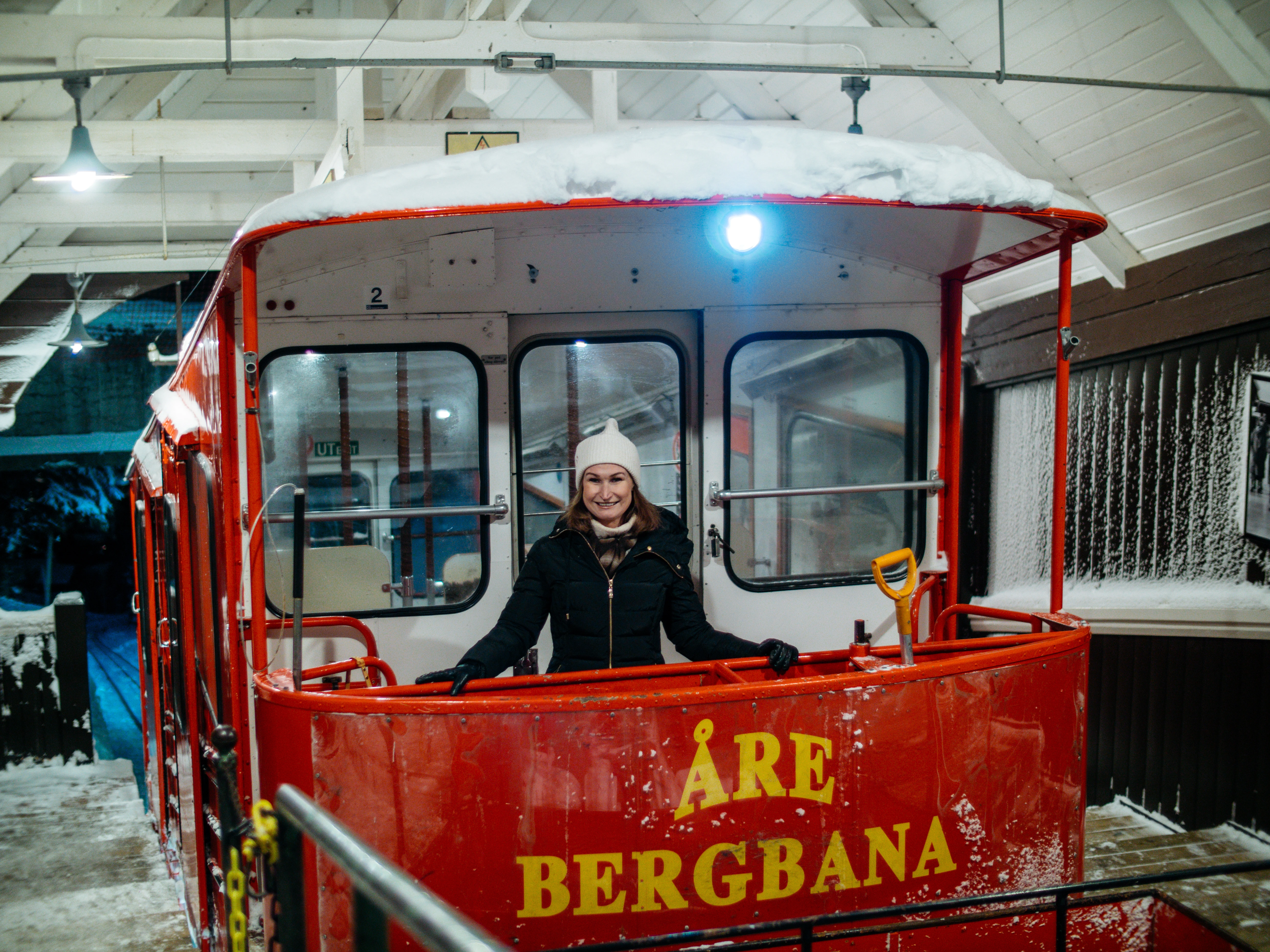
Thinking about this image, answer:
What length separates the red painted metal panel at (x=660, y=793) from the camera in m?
2.61

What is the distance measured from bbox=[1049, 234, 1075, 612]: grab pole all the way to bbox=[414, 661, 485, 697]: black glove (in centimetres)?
193

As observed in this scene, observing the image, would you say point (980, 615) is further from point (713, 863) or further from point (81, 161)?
point (81, 161)

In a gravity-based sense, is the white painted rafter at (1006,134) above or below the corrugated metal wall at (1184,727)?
above

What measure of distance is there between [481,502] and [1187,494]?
Result: 14.7 feet

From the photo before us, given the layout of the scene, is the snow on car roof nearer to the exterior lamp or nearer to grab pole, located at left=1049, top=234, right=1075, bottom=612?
grab pole, located at left=1049, top=234, right=1075, bottom=612

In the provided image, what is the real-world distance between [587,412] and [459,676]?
72.3 inches

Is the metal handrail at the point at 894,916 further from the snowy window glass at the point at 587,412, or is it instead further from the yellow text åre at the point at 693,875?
the snowy window glass at the point at 587,412

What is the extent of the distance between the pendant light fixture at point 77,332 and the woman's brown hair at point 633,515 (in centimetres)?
965

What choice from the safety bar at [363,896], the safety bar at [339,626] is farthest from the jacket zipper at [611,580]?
the safety bar at [363,896]

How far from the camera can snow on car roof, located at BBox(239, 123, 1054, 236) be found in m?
2.49

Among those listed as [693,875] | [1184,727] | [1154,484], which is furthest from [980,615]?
[1154,484]

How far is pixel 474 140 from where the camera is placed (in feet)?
20.8

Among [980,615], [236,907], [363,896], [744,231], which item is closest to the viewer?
[363,896]

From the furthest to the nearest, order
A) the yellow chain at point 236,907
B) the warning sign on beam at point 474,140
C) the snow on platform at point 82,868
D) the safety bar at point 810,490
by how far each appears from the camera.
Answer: the warning sign on beam at point 474,140
the snow on platform at point 82,868
the safety bar at point 810,490
the yellow chain at point 236,907
